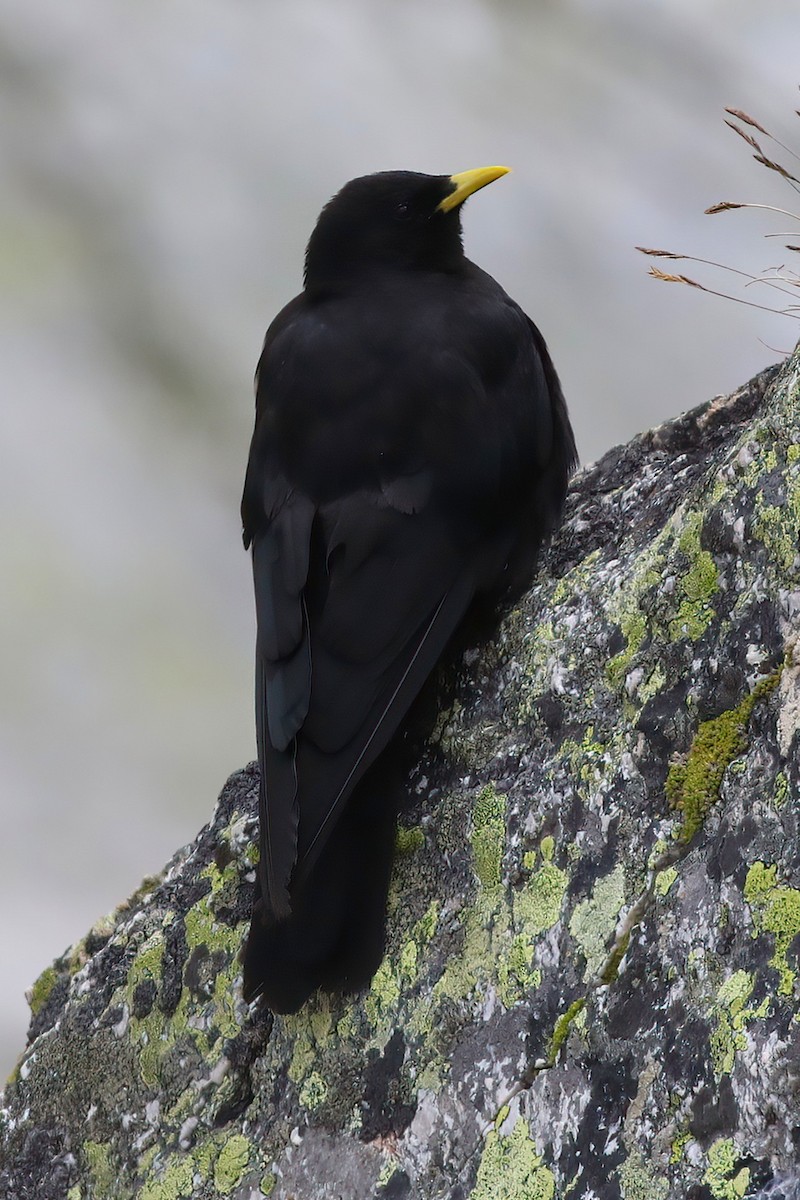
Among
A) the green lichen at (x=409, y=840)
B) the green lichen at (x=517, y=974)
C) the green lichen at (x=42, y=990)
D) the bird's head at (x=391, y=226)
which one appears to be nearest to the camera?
the green lichen at (x=517, y=974)

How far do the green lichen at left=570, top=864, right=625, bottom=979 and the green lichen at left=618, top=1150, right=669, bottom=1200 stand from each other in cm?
38

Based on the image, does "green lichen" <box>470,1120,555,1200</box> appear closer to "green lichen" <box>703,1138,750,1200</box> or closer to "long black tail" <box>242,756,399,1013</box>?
"green lichen" <box>703,1138,750,1200</box>

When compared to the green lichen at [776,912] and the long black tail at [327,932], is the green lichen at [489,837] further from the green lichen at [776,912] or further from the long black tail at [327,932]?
the green lichen at [776,912]

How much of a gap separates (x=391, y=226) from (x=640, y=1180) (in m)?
3.68

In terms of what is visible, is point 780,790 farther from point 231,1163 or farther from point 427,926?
point 231,1163

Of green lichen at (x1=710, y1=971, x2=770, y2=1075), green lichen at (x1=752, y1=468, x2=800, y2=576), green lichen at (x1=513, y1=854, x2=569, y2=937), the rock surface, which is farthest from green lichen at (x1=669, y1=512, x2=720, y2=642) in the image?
green lichen at (x1=710, y1=971, x2=770, y2=1075)

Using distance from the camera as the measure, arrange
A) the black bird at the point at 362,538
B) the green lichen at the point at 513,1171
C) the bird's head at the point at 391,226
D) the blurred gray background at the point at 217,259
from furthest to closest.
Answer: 1. the blurred gray background at the point at 217,259
2. the bird's head at the point at 391,226
3. the black bird at the point at 362,538
4. the green lichen at the point at 513,1171

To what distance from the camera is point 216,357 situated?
49.6 ft

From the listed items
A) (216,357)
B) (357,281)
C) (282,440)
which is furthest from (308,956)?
(216,357)

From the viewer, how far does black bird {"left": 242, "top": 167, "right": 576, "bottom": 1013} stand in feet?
10.7

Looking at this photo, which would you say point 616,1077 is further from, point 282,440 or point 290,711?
point 282,440

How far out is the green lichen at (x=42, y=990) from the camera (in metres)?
4.32

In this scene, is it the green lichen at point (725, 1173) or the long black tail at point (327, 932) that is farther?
the long black tail at point (327, 932)

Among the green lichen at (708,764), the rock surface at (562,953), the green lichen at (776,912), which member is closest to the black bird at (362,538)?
the rock surface at (562,953)
